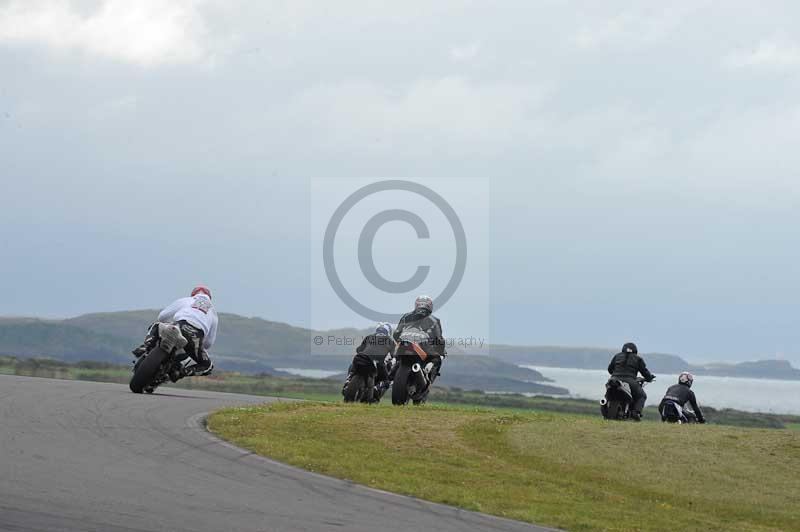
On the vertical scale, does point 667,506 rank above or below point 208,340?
below

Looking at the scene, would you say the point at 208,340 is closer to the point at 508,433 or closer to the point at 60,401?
the point at 60,401

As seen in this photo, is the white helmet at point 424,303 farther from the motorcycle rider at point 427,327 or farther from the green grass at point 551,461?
the green grass at point 551,461

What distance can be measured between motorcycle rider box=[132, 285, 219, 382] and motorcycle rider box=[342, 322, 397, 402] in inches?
112

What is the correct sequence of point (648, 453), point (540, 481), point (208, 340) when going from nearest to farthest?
point (540, 481) → point (648, 453) → point (208, 340)

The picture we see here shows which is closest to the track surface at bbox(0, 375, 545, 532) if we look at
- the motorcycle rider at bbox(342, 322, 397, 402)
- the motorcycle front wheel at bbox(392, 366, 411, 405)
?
the motorcycle front wheel at bbox(392, 366, 411, 405)

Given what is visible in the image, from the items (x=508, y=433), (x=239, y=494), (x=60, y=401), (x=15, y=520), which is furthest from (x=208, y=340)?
(x=15, y=520)

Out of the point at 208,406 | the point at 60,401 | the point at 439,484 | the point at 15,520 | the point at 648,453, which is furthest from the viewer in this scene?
the point at 208,406

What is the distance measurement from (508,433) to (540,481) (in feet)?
12.3

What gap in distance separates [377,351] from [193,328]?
144 inches

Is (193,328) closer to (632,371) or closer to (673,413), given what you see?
(632,371)

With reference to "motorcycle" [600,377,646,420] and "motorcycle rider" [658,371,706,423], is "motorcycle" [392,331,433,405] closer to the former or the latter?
"motorcycle" [600,377,646,420]

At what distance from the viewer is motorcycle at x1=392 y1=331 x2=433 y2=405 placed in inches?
774

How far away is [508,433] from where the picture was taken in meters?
16.6

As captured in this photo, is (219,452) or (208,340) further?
(208,340)
